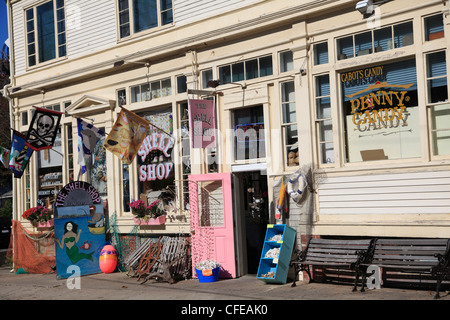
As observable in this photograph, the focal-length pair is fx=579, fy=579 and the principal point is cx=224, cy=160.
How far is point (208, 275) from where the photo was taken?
1173 cm

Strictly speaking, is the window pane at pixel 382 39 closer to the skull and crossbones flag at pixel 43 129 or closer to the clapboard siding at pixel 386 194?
the clapboard siding at pixel 386 194

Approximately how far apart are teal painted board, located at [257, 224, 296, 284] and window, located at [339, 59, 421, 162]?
1853 mm

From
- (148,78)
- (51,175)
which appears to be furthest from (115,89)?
(51,175)

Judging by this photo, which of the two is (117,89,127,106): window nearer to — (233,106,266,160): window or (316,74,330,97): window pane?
(233,106,266,160): window

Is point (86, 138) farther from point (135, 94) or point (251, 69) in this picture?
point (251, 69)

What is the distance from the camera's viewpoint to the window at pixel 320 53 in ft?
36.4

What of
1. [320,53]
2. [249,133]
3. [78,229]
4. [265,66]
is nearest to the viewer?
[320,53]

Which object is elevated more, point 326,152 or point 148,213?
point 326,152

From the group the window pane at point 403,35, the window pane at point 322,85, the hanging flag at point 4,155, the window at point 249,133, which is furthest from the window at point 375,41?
the hanging flag at point 4,155

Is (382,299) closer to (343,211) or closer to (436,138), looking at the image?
(343,211)

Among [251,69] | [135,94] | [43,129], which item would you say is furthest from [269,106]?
[43,129]

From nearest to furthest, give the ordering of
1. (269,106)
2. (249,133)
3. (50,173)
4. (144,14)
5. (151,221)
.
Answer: (269,106), (249,133), (151,221), (144,14), (50,173)

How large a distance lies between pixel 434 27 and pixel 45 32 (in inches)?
458

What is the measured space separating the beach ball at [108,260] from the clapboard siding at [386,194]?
573 cm
